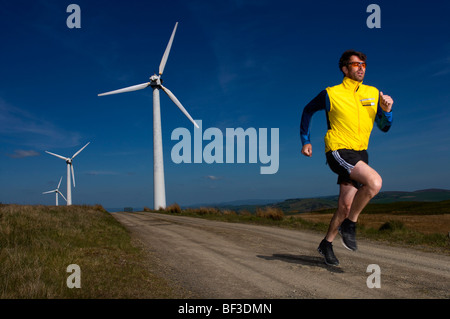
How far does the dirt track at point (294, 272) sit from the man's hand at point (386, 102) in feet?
8.28

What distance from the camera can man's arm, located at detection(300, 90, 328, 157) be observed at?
191 inches

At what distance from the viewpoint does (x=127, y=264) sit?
212 inches

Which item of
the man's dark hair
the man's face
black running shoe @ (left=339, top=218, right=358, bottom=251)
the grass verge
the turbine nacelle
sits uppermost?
the turbine nacelle

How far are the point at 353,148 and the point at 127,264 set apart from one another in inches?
170

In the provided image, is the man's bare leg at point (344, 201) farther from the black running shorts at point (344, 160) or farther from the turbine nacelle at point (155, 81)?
the turbine nacelle at point (155, 81)

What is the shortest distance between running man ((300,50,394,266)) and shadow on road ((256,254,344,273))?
2.24ft

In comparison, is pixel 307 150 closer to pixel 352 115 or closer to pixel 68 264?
pixel 352 115

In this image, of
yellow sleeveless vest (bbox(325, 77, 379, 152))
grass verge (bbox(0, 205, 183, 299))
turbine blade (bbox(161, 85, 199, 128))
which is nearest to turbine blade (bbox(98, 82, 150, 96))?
turbine blade (bbox(161, 85, 199, 128))

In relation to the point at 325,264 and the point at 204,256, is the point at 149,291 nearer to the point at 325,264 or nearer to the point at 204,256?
the point at 204,256

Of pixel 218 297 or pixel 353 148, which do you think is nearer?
pixel 218 297

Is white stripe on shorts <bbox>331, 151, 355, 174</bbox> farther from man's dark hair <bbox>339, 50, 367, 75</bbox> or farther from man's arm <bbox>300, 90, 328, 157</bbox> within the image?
man's dark hair <bbox>339, 50, 367, 75</bbox>

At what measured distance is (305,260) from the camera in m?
5.88
